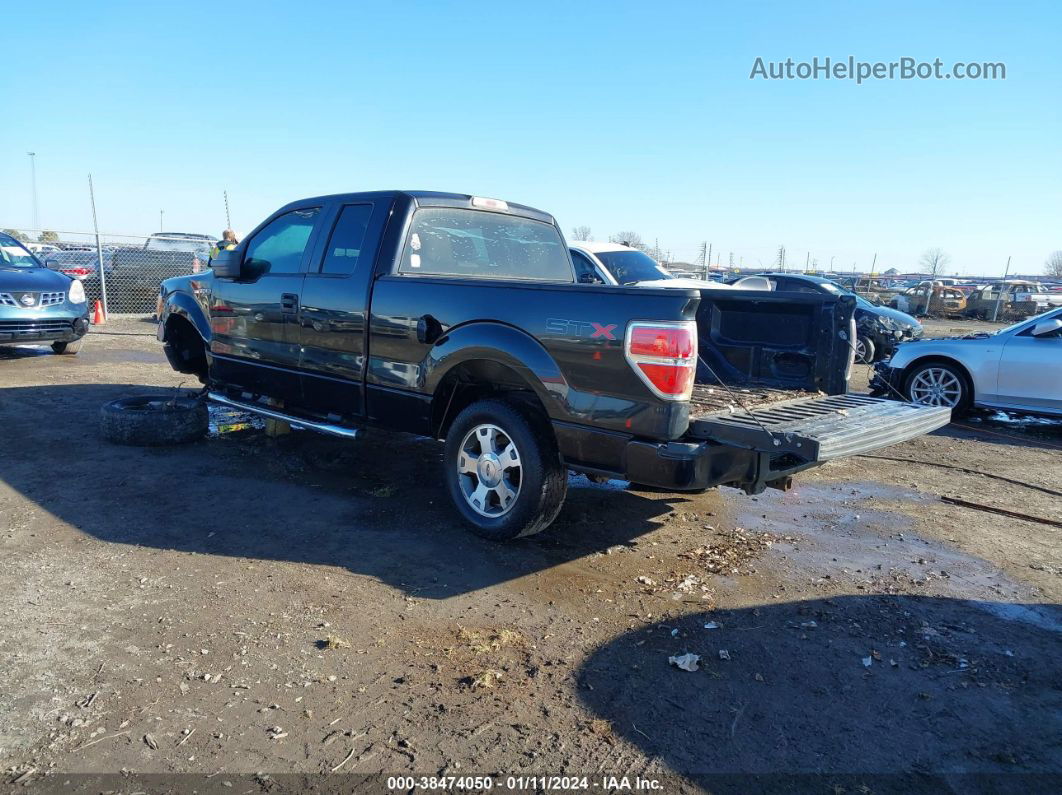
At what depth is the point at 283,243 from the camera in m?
5.93

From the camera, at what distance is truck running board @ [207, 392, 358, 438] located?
5.22m

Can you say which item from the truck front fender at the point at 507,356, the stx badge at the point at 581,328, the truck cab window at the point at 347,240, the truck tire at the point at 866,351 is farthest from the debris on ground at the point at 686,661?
the truck tire at the point at 866,351

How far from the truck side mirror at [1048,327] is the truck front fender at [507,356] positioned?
707 cm

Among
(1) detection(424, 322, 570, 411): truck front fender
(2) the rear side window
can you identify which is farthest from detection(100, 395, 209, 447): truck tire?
(1) detection(424, 322, 570, 411): truck front fender

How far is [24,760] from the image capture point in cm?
247

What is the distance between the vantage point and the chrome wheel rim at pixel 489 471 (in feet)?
14.3

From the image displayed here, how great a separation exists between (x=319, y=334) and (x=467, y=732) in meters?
3.41

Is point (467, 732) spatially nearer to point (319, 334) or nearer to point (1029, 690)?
point (1029, 690)

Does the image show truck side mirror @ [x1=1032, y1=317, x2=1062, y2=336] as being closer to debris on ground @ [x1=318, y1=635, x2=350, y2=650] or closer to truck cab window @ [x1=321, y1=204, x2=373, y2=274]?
truck cab window @ [x1=321, y1=204, x2=373, y2=274]

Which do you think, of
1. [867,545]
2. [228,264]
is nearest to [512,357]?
[867,545]

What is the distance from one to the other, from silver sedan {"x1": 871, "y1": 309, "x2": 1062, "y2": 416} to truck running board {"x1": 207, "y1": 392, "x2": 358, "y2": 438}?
18.9 feet

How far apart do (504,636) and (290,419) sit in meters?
2.93

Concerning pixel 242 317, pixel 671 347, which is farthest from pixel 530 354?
pixel 242 317

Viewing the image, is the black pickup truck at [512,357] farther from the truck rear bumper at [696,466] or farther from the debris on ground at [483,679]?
the debris on ground at [483,679]
